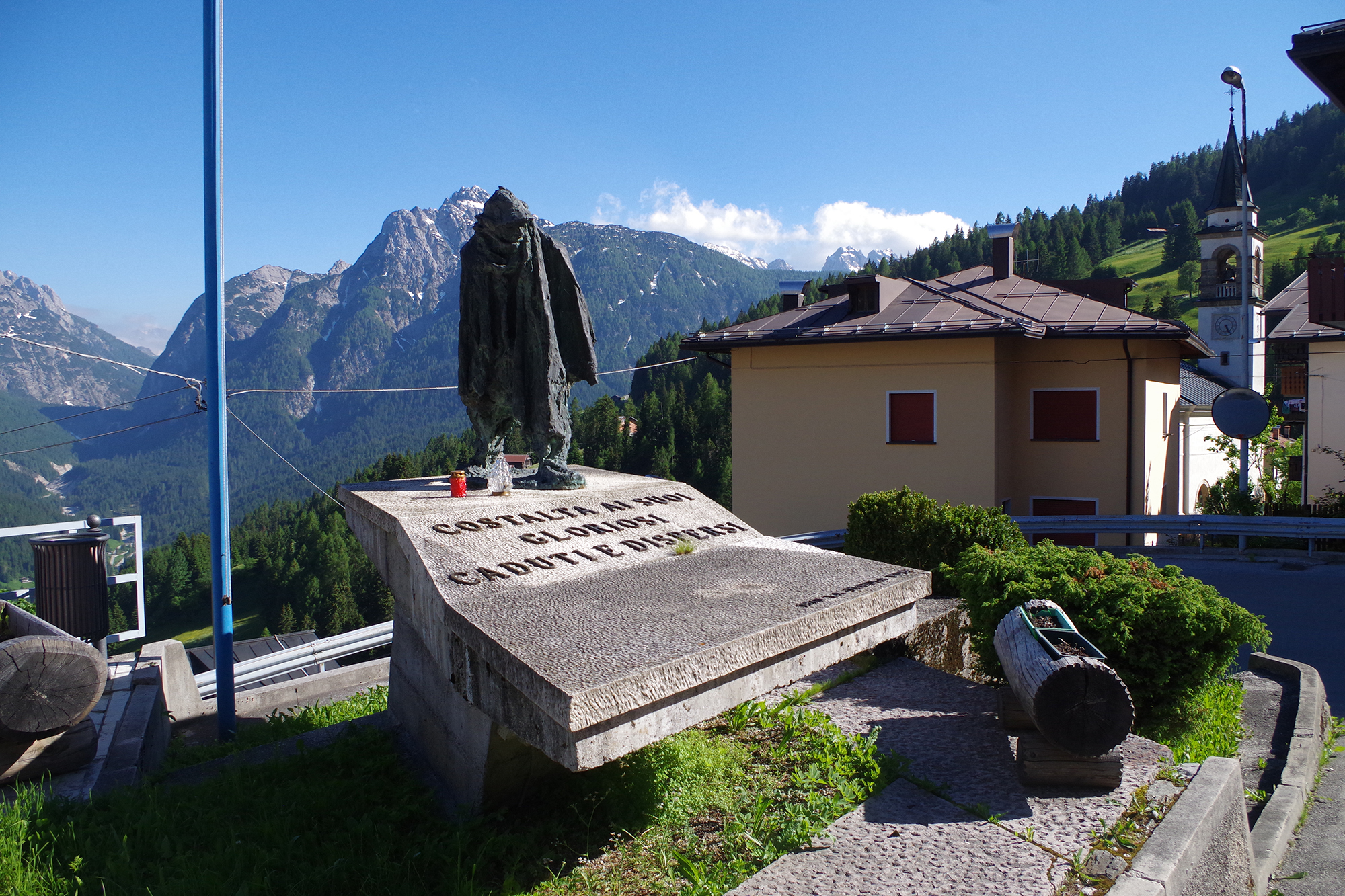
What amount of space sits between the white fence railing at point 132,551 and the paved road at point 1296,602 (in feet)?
33.8

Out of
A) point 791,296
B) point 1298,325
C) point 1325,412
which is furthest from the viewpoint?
point 791,296

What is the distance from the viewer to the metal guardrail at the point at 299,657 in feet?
22.5

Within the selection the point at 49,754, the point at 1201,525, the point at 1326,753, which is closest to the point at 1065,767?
the point at 1326,753

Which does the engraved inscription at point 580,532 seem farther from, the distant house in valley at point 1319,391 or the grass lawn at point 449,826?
the distant house in valley at point 1319,391

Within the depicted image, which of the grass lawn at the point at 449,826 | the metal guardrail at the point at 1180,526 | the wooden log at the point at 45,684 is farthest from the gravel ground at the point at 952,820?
the metal guardrail at the point at 1180,526

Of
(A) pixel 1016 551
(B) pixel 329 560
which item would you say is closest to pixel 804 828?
(A) pixel 1016 551

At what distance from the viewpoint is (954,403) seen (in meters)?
16.5

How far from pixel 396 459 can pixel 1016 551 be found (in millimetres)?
37990

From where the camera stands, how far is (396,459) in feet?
134

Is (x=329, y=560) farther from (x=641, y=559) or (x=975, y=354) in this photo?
(x=641, y=559)

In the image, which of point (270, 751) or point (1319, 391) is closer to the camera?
point (270, 751)

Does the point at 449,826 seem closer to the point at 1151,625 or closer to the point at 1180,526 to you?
the point at 1151,625

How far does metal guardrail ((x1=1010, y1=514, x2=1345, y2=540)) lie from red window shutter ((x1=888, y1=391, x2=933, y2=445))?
343cm

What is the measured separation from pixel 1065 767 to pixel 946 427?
1317 cm
